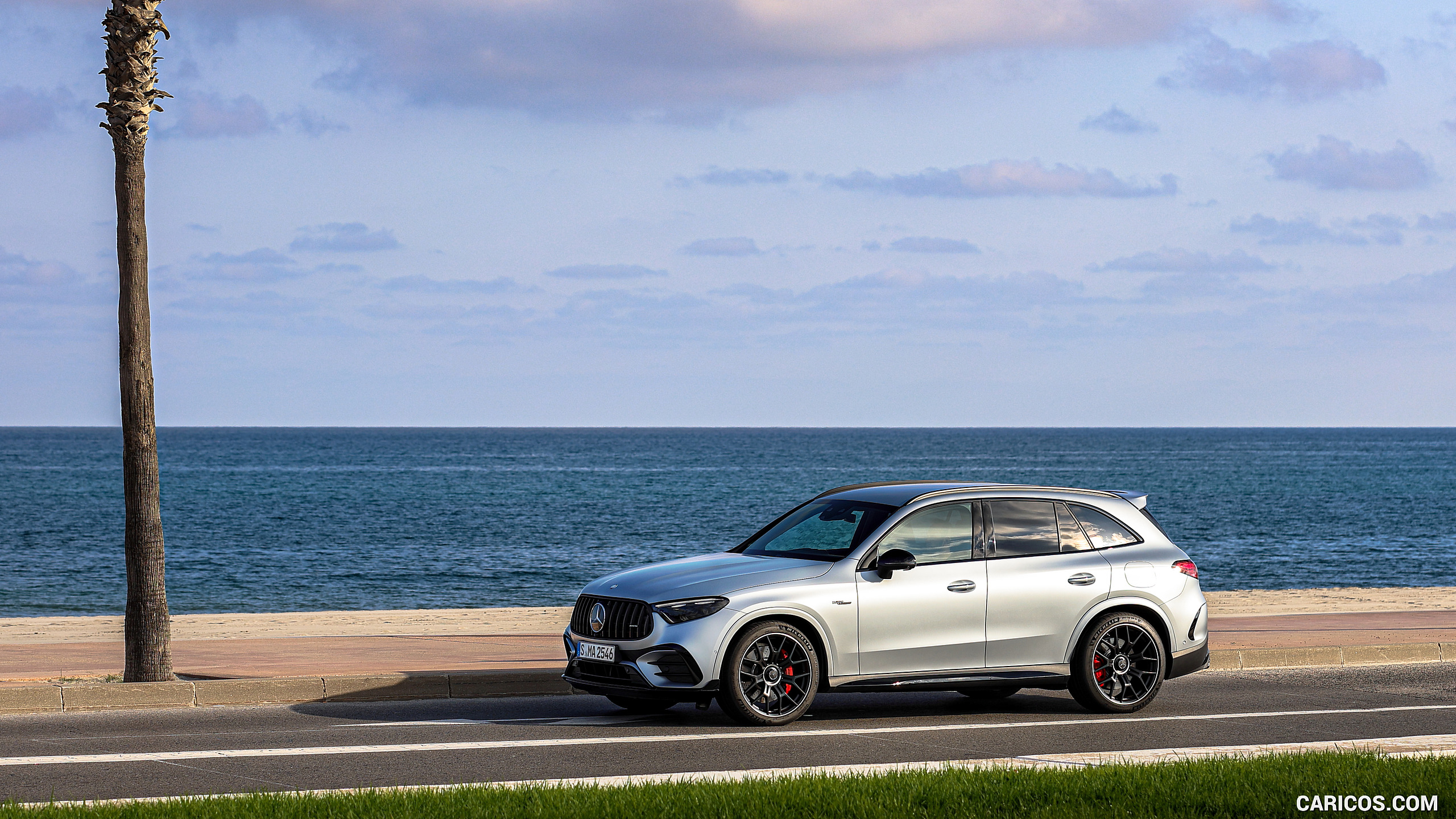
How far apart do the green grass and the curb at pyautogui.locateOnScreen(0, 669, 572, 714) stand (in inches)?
180

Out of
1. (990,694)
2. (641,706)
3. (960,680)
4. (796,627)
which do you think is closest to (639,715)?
(641,706)

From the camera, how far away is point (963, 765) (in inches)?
327

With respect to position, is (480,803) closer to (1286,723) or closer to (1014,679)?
(1014,679)

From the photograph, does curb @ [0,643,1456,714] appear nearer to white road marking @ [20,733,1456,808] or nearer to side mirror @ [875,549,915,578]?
side mirror @ [875,549,915,578]

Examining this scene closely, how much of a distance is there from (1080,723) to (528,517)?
5571cm

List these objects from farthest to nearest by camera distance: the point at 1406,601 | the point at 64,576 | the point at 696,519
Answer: the point at 696,519
the point at 64,576
the point at 1406,601

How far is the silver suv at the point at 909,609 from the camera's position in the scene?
10023mm

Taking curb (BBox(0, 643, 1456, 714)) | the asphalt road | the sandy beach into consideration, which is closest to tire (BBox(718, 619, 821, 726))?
the asphalt road

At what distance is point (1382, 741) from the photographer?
31.0 ft

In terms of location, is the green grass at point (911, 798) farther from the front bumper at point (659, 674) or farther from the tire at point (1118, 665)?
the tire at point (1118, 665)

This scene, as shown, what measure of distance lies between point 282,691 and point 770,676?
4082 mm

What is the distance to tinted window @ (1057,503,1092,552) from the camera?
36.5 ft

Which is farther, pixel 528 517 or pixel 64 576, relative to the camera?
pixel 528 517

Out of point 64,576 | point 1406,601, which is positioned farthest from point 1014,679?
point 64,576
